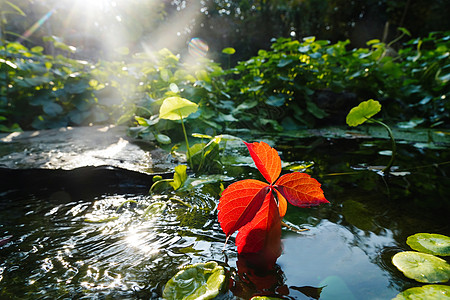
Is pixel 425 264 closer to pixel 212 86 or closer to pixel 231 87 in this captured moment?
pixel 212 86

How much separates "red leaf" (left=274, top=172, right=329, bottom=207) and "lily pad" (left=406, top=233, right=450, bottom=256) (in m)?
0.29

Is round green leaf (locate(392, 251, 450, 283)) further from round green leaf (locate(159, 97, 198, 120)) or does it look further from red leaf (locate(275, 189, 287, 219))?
round green leaf (locate(159, 97, 198, 120))

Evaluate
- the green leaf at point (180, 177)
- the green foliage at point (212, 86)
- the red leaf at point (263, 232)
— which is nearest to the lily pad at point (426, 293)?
the red leaf at point (263, 232)

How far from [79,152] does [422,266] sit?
1.56 meters

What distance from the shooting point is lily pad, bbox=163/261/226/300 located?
0.46 meters

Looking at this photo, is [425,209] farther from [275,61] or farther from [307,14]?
[307,14]

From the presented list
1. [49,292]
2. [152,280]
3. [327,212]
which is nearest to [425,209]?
[327,212]

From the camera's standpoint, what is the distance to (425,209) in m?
0.85

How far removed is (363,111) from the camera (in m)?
1.00

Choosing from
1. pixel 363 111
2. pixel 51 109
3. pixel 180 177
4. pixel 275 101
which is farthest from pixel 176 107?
pixel 51 109

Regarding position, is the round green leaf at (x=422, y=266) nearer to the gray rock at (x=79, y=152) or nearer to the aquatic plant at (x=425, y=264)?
the aquatic plant at (x=425, y=264)

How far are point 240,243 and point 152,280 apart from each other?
0.64 feet

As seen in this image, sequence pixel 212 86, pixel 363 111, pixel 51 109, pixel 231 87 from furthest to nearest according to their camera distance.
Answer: pixel 231 87
pixel 212 86
pixel 51 109
pixel 363 111

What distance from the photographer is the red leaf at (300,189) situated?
53 cm
